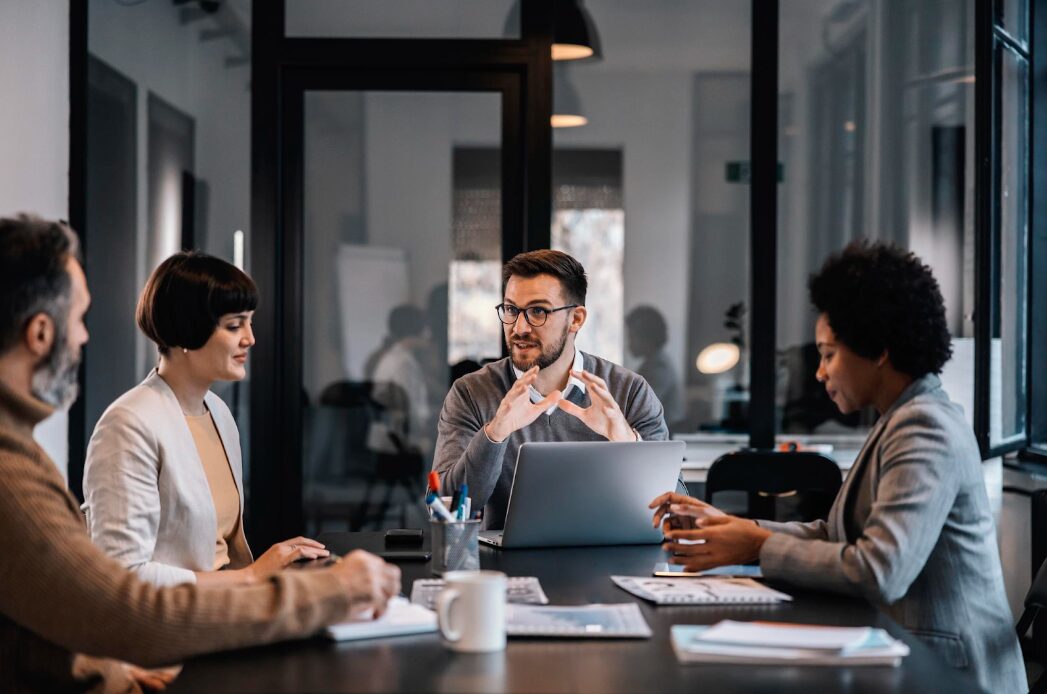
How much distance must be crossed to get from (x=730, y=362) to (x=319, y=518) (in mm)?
1742

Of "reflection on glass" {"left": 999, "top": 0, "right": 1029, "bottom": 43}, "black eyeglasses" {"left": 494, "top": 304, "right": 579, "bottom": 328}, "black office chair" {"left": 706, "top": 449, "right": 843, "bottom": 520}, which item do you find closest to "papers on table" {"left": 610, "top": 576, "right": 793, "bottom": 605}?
"black eyeglasses" {"left": 494, "top": 304, "right": 579, "bottom": 328}

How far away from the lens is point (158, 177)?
15.1 feet

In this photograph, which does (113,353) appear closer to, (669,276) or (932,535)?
(669,276)

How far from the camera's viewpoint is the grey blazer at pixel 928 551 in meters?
1.92

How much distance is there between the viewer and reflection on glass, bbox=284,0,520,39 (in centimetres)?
450

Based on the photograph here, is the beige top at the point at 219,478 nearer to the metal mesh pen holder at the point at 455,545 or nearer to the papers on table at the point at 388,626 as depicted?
the metal mesh pen holder at the point at 455,545

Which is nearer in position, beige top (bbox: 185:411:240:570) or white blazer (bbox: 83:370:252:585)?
white blazer (bbox: 83:370:252:585)

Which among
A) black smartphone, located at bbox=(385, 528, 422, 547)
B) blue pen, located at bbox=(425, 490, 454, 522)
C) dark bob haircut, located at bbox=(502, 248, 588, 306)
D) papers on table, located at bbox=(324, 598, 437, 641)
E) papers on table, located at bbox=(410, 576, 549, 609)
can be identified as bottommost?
black smartphone, located at bbox=(385, 528, 422, 547)

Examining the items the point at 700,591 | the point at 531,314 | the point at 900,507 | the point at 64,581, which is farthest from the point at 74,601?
the point at 531,314

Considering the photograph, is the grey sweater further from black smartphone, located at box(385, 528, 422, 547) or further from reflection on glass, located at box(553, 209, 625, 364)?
reflection on glass, located at box(553, 209, 625, 364)

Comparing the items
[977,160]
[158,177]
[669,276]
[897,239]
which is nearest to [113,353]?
[158,177]

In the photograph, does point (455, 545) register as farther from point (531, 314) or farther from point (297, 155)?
point (297, 155)

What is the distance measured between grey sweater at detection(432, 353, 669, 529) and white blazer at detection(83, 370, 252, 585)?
2.44ft

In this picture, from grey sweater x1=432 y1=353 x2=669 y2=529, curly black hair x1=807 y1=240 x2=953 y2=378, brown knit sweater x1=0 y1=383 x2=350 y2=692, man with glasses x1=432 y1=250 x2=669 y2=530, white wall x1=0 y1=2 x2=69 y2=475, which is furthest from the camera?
white wall x1=0 y1=2 x2=69 y2=475
